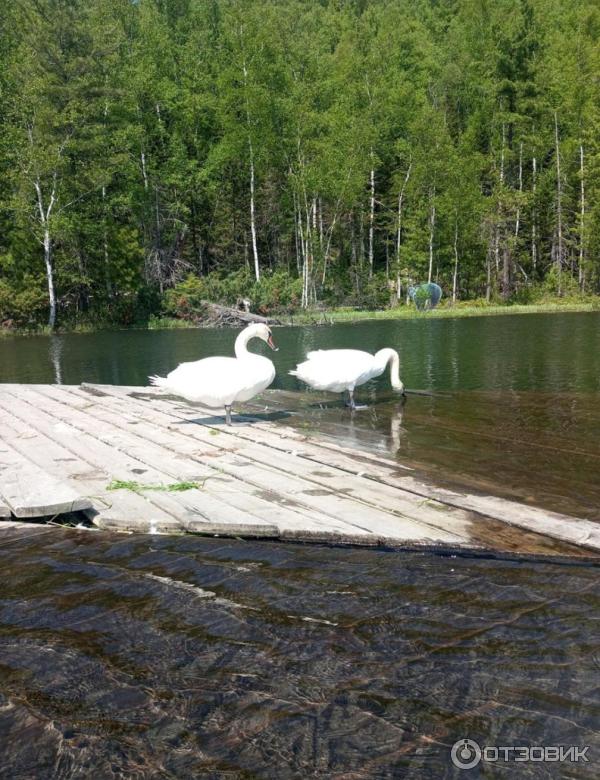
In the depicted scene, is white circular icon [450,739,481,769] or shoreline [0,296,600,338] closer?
white circular icon [450,739,481,769]

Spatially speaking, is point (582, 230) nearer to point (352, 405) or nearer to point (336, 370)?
point (352, 405)

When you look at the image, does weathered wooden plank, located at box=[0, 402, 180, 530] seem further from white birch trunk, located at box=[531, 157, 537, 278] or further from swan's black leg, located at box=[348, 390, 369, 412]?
white birch trunk, located at box=[531, 157, 537, 278]

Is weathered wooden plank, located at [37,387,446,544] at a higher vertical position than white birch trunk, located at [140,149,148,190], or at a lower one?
lower

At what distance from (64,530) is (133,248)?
43039 mm

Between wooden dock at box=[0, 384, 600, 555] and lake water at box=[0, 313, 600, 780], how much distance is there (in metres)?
0.17

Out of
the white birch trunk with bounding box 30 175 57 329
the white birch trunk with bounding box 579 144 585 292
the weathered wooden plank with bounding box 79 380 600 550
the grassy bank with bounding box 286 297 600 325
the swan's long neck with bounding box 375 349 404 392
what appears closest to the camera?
the weathered wooden plank with bounding box 79 380 600 550

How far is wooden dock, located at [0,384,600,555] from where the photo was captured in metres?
4.59

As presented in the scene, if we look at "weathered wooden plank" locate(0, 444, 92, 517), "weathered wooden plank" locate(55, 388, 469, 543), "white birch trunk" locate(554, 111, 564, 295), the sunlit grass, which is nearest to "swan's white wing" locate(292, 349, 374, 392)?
"weathered wooden plank" locate(55, 388, 469, 543)

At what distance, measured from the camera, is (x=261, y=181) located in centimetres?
5534

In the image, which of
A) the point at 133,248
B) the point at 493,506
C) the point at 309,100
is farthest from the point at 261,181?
the point at 493,506

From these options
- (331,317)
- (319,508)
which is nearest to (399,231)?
(331,317)

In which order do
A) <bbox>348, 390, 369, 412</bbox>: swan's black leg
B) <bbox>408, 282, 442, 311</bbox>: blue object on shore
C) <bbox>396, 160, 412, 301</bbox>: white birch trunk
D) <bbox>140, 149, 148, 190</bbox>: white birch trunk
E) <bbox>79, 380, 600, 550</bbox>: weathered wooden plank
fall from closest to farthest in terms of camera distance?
<bbox>79, 380, 600, 550</bbox>: weathered wooden plank < <bbox>348, 390, 369, 412</bbox>: swan's black leg < <bbox>140, 149, 148, 190</bbox>: white birch trunk < <bbox>408, 282, 442, 311</bbox>: blue object on shore < <bbox>396, 160, 412, 301</bbox>: white birch trunk

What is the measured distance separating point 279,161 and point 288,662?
51.0 m

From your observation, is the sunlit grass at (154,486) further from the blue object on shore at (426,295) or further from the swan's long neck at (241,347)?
the blue object on shore at (426,295)
